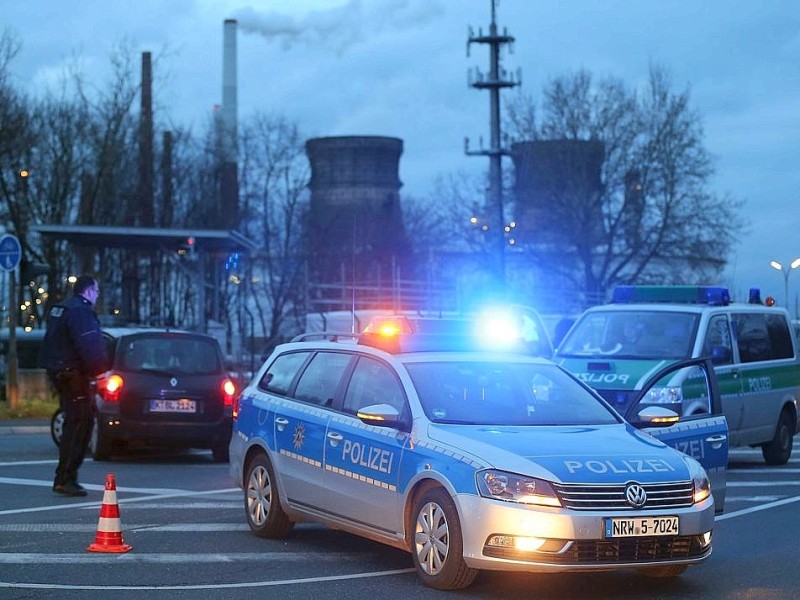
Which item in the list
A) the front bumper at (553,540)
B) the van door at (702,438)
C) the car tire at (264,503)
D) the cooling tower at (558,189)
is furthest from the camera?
the cooling tower at (558,189)

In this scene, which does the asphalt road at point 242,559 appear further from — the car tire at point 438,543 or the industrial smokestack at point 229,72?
the industrial smokestack at point 229,72

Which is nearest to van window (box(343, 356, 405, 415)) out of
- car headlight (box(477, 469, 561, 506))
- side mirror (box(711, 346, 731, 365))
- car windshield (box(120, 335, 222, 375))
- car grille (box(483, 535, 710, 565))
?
car headlight (box(477, 469, 561, 506))

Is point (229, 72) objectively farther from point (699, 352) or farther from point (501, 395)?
point (501, 395)

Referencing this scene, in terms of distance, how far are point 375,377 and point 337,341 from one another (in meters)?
1.22

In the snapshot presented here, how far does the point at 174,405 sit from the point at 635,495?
31.6 ft

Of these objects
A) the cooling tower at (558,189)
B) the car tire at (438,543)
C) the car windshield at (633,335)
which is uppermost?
the cooling tower at (558,189)

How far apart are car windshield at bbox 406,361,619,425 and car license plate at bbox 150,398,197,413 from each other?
7.80 meters

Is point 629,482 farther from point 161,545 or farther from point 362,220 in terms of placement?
point 362,220

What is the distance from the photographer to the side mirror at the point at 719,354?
15664mm

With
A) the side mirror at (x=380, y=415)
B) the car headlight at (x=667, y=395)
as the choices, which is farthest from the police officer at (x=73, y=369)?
the car headlight at (x=667, y=395)

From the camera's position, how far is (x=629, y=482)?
769cm

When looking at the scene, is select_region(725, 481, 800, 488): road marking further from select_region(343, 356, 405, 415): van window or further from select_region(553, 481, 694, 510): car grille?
select_region(553, 481, 694, 510): car grille

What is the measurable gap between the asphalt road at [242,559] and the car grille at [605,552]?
0.40m

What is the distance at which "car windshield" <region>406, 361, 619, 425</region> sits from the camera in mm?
8734
